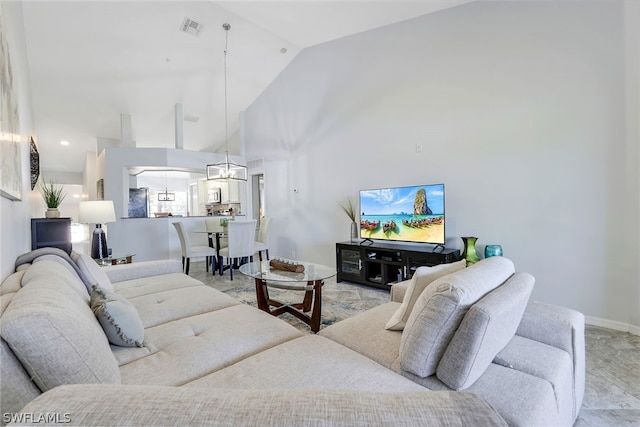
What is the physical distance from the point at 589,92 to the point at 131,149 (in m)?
6.67

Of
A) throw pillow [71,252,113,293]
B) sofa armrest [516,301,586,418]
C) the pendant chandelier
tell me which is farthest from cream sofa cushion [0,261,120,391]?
the pendant chandelier

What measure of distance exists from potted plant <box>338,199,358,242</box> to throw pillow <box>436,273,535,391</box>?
3192 millimetres

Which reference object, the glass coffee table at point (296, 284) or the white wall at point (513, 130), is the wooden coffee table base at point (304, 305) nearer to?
the glass coffee table at point (296, 284)

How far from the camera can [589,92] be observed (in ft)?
8.86

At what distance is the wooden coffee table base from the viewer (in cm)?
261

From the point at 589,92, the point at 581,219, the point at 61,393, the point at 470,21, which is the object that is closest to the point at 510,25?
the point at 470,21

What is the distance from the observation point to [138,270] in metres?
2.90

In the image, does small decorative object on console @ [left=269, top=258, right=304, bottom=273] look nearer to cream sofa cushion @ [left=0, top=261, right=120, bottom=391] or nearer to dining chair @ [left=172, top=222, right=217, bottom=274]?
cream sofa cushion @ [left=0, top=261, right=120, bottom=391]

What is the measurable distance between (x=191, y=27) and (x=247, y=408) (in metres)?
5.19

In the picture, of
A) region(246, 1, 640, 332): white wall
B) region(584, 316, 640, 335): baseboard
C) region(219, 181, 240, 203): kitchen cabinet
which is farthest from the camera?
region(219, 181, 240, 203): kitchen cabinet

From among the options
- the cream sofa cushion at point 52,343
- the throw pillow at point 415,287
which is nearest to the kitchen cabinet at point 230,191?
the throw pillow at point 415,287

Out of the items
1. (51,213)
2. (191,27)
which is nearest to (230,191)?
(191,27)

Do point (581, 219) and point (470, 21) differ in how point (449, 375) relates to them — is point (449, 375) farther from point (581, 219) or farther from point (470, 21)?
point (470, 21)

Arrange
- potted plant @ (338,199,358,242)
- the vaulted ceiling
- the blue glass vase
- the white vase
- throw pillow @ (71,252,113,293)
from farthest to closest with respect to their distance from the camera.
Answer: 1. potted plant @ (338,199,358,242)
2. the vaulted ceiling
3. the white vase
4. the blue glass vase
5. throw pillow @ (71,252,113,293)
